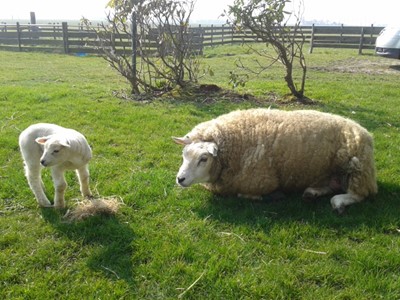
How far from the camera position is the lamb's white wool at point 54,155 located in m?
3.43

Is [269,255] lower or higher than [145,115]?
lower

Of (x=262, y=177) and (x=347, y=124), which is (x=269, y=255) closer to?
(x=262, y=177)

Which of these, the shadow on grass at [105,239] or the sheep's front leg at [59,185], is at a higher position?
the sheep's front leg at [59,185]

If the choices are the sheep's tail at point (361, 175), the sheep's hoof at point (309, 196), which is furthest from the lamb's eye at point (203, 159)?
the sheep's tail at point (361, 175)

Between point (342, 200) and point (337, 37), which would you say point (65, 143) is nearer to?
point (342, 200)

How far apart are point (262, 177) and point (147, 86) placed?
581 cm

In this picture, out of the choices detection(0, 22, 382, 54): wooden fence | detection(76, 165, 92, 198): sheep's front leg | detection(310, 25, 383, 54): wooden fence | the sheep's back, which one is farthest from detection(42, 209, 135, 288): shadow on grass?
detection(310, 25, 383, 54): wooden fence

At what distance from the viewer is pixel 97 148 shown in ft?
18.2

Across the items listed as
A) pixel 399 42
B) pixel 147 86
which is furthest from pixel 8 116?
pixel 399 42

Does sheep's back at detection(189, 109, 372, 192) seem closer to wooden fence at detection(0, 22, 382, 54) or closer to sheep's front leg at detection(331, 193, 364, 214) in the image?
sheep's front leg at detection(331, 193, 364, 214)

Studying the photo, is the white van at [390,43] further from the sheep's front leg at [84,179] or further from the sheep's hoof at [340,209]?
the sheep's front leg at [84,179]

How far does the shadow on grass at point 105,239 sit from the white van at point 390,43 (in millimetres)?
13853

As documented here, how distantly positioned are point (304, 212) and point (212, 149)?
1.13 meters

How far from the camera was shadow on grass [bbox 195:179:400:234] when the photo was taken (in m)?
3.57
